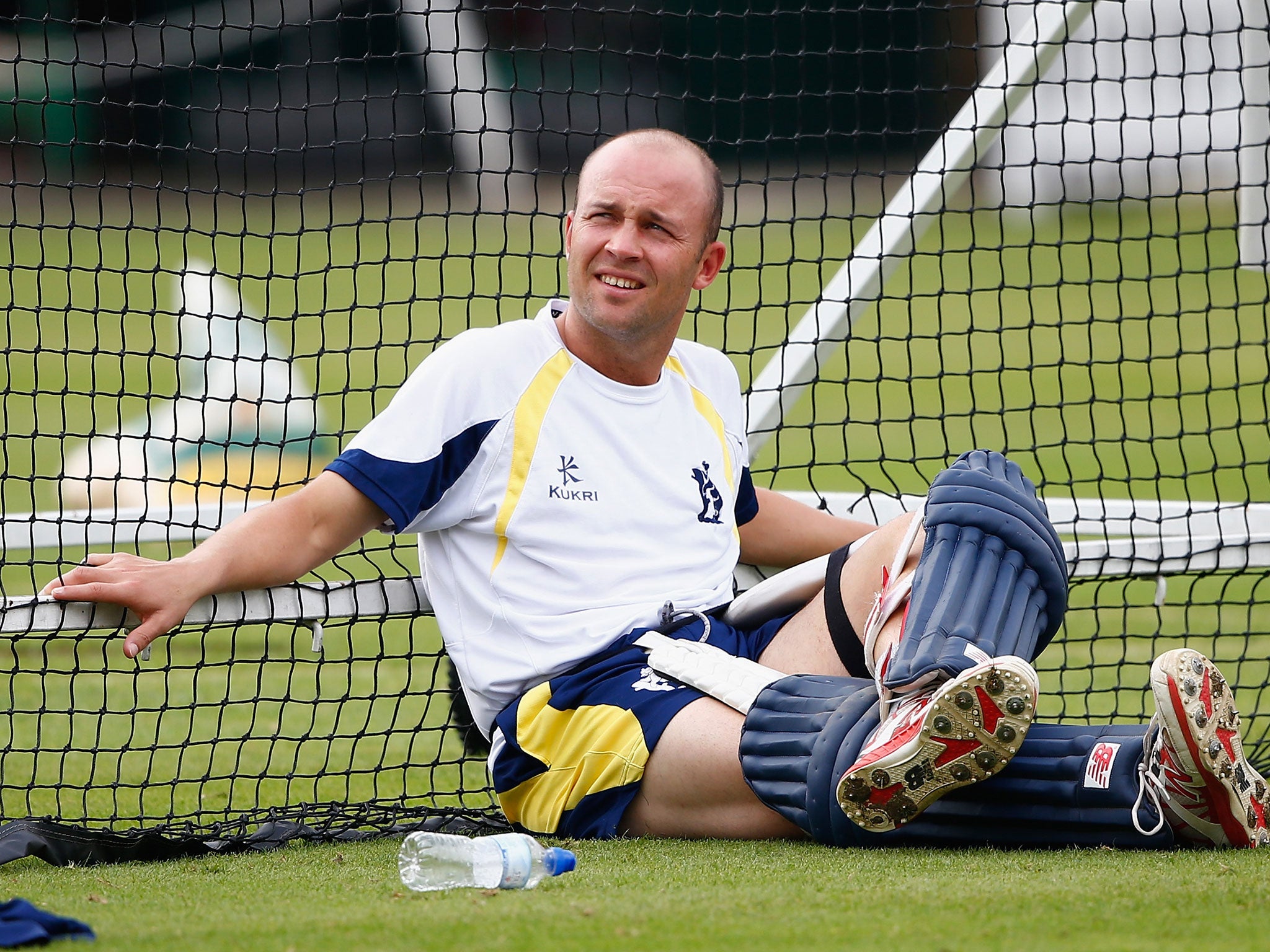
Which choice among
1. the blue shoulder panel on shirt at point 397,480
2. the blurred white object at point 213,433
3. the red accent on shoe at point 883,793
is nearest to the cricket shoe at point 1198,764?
the red accent on shoe at point 883,793

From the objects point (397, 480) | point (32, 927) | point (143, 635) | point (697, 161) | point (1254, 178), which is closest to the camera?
point (32, 927)

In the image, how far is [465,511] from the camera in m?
2.71

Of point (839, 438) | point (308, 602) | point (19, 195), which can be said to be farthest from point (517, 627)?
point (19, 195)

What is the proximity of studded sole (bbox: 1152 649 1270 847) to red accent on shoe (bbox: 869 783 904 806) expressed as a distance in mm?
385

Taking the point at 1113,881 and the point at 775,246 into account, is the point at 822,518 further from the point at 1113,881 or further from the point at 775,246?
the point at 775,246

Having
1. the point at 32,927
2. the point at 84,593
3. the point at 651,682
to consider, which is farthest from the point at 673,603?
the point at 32,927

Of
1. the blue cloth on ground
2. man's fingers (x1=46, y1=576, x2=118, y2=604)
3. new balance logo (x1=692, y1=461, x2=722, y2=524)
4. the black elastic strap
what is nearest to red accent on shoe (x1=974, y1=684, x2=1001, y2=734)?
the black elastic strap

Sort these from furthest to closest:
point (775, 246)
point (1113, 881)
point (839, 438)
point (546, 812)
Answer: point (775, 246) < point (839, 438) < point (546, 812) < point (1113, 881)

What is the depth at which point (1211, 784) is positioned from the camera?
224cm

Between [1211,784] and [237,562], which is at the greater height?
[237,562]

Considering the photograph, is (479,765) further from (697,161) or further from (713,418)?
(697,161)

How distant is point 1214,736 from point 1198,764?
0.05 meters

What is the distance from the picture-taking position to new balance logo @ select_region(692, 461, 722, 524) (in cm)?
293

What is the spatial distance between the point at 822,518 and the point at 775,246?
12.7m
